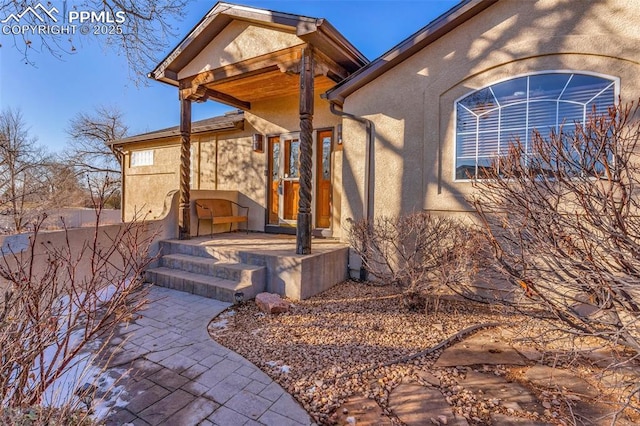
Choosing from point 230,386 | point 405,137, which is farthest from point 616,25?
point 230,386

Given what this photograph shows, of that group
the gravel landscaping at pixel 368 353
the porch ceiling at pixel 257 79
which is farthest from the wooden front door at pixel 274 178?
the gravel landscaping at pixel 368 353

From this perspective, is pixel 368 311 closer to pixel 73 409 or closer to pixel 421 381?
pixel 421 381

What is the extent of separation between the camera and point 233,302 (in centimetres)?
504

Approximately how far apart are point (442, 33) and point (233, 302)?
6.00 m

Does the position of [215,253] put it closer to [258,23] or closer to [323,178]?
[323,178]

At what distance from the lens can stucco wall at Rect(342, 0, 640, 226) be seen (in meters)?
4.53

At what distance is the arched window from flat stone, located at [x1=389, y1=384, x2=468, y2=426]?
10.7 ft

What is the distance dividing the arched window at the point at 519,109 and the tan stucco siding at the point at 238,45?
342 centimetres

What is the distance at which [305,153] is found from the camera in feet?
18.9

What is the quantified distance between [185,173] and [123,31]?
3.02 meters

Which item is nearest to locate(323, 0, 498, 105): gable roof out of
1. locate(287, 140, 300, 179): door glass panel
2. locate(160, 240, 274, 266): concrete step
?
locate(287, 140, 300, 179): door glass panel

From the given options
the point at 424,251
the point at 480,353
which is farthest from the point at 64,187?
the point at 480,353

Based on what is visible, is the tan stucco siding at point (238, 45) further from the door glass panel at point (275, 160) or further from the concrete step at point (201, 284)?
the concrete step at point (201, 284)

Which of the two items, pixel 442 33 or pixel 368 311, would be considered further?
pixel 442 33
